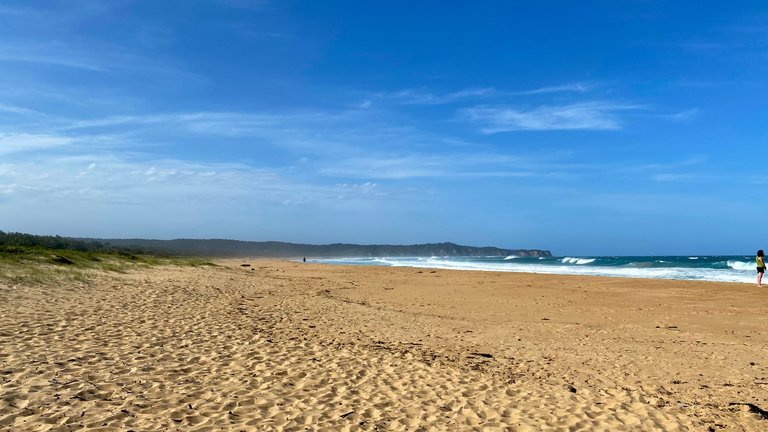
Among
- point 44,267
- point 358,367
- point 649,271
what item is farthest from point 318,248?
point 358,367

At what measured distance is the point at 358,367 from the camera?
28.0 ft

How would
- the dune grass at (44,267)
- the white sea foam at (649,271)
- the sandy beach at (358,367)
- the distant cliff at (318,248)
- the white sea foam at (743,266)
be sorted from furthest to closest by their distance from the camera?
1. the distant cliff at (318,248)
2. the white sea foam at (743,266)
3. the white sea foam at (649,271)
4. the dune grass at (44,267)
5. the sandy beach at (358,367)

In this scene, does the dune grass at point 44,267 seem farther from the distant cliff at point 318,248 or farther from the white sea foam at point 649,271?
the distant cliff at point 318,248

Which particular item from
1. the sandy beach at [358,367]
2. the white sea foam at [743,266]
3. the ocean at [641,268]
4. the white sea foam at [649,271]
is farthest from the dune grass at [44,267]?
the white sea foam at [743,266]

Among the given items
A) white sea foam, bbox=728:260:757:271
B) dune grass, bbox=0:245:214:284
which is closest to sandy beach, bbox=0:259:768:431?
dune grass, bbox=0:245:214:284

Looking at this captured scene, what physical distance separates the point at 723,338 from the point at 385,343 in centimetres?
818

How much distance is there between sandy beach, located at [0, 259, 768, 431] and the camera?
6160 millimetres

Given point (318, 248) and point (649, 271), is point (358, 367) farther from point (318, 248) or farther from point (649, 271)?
point (318, 248)

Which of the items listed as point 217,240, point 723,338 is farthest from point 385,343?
point 217,240

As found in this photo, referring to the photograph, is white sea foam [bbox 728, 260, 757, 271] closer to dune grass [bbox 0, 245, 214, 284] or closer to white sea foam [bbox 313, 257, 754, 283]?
white sea foam [bbox 313, 257, 754, 283]

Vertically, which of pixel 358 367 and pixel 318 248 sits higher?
pixel 318 248

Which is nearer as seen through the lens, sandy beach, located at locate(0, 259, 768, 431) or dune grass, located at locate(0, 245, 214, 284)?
sandy beach, located at locate(0, 259, 768, 431)

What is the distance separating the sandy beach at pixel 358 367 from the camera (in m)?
6.16

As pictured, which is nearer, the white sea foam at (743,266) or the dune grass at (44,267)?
→ the dune grass at (44,267)
